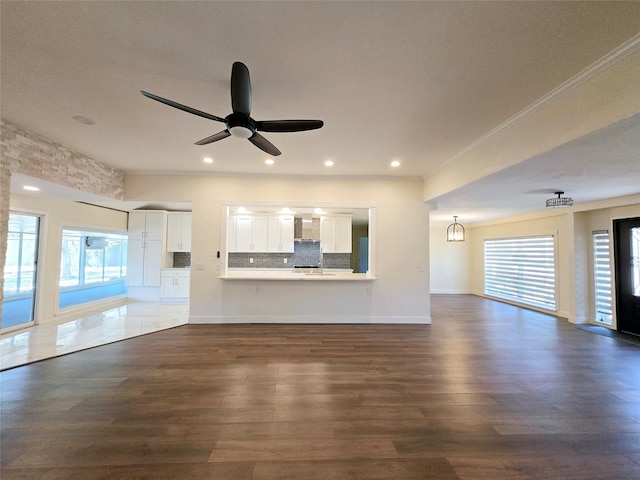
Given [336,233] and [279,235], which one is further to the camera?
[336,233]

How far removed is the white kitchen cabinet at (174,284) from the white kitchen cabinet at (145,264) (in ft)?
0.60

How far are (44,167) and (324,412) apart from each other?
4594 mm

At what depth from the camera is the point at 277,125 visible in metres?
2.23

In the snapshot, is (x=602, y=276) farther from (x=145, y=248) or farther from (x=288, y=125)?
(x=145, y=248)

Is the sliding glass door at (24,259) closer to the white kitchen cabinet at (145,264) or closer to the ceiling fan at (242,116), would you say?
the white kitchen cabinet at (145,264)

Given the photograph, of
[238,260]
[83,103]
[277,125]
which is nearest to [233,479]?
[277,125]

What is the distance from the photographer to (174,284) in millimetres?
6973

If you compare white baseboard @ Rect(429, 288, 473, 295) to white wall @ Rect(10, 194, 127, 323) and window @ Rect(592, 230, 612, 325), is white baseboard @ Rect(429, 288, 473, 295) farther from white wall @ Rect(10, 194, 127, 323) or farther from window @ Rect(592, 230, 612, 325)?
white wall @ Rect(10, 194, 127, 323)

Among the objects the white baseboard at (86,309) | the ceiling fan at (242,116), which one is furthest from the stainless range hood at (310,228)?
the white baseboard at (86,309)

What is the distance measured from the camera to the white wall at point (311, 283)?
16.2ft

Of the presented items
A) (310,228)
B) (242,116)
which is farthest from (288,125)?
(310,228)

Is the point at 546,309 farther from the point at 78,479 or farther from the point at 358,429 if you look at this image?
the point at 78,479

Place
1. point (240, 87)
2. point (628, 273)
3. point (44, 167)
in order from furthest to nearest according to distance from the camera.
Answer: point (628, 273), point (44, 167), point (240, 87)

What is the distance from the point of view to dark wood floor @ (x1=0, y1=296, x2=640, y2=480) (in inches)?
67.0
